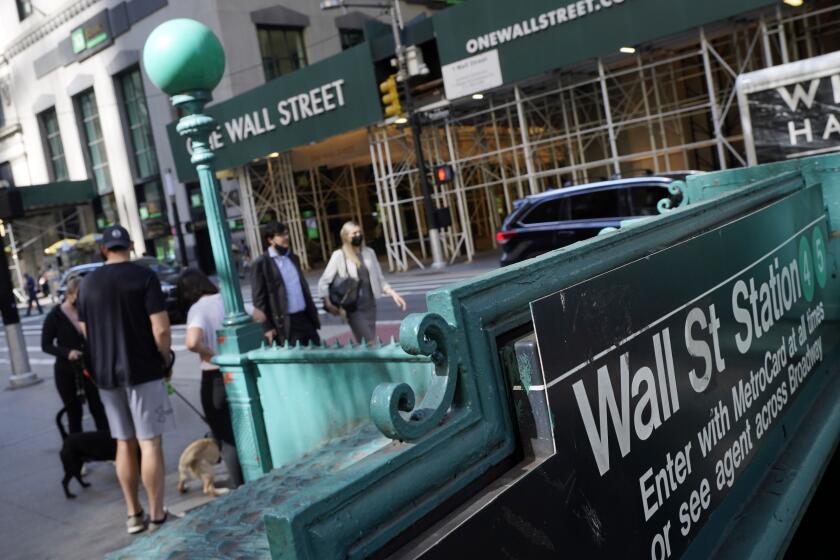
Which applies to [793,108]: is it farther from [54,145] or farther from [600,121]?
[54,145]

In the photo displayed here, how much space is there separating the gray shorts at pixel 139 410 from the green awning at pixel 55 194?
36.6m

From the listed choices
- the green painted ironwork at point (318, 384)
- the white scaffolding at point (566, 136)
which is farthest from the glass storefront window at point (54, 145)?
the green painted ironwork at point (318, 384)

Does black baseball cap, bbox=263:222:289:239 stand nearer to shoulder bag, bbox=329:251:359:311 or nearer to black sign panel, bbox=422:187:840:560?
shoulder bag, bbox=329:251:359:311

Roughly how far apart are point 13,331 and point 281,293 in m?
7.01

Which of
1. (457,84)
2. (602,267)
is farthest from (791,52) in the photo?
(602,267)

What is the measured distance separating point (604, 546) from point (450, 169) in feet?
65.4

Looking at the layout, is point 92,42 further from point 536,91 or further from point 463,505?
point 463,505

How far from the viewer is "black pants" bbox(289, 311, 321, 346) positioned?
6.76 metres

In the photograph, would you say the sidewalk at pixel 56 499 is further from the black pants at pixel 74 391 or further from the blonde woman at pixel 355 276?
the blonde woman at pixel 355 276

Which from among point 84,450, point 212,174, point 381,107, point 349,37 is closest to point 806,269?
point 212,174

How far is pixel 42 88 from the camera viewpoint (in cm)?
4162

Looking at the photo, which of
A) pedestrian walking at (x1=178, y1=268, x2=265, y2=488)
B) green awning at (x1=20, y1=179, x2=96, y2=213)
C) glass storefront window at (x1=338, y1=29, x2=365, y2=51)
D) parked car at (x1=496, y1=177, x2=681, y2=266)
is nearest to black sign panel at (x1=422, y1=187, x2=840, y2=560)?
pedestrian walking at (x1=178, y1=268, x2=265, y2=488)

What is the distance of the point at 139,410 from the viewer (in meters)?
4.84

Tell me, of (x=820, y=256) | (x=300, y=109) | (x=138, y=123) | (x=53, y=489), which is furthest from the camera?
(x=138, y=123)
